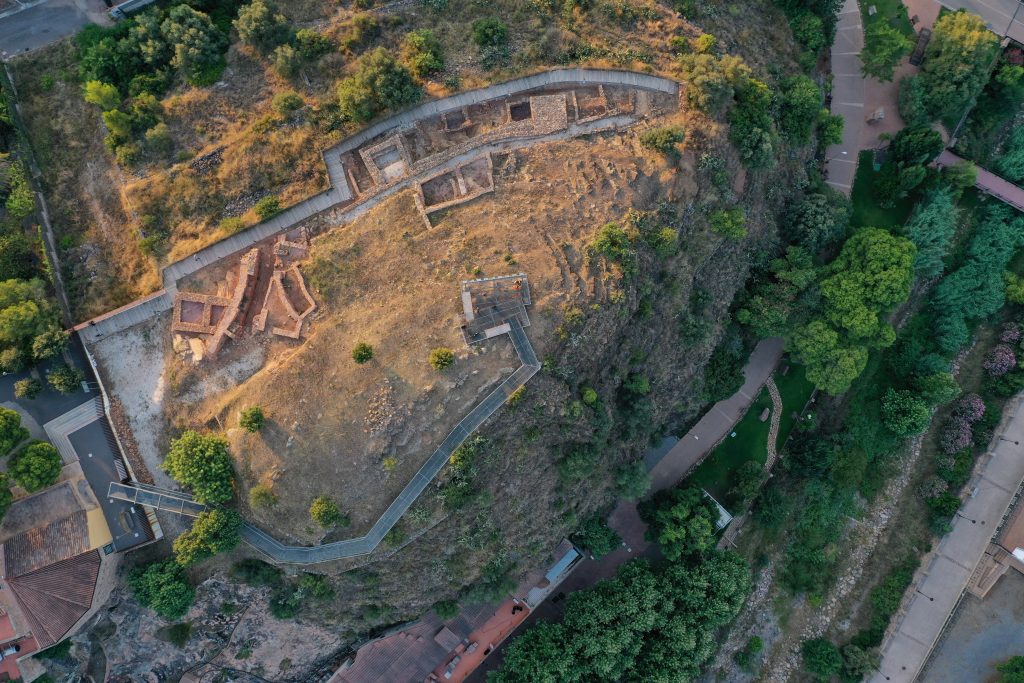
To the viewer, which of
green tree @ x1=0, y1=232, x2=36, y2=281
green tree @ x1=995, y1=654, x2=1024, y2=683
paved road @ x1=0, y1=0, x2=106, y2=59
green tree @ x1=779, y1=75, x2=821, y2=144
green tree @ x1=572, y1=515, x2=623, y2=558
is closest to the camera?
green tree @ x1=0, y1=232, x2=36, y2=281

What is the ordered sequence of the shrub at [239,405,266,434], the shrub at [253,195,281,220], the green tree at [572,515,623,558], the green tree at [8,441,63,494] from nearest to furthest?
the green tree at [8,441,63,494], the shrub at [239,405,266,434], the shrub at [253,195,281,220], the green tree at [572,515,623,558]

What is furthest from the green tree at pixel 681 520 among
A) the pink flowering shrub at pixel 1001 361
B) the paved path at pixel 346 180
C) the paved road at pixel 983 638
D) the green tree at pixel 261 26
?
the green tree at pixel 261 26

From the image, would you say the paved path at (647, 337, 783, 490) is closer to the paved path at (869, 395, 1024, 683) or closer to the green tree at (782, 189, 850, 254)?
the green tree at (782, 189, 850, 254)

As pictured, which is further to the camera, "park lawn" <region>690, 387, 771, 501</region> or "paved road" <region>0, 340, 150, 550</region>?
"park lawn" <region>690, 387, 771, 501</region>

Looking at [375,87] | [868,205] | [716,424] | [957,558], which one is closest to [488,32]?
[375,87]

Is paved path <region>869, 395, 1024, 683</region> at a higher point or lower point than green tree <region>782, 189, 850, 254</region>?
lower

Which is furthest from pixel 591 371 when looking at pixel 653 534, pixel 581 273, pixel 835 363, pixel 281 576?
pixel 281 576

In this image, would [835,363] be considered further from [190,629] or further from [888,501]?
[190,629]

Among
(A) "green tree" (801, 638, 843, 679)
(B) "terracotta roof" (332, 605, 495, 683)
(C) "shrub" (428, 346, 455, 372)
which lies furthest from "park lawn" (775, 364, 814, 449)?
(C) "shrub" (428, 346, 455, 372)
